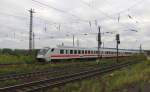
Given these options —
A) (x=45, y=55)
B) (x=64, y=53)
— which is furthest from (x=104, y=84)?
(x=64, y=53)

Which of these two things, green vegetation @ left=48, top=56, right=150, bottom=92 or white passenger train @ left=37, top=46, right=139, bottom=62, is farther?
white passenger train @ left=37, top=46, right=139, bottom=62

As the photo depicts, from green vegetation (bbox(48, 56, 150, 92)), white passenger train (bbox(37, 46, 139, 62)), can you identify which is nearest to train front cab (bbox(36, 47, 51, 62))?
white passenger train (bbox(37, 46, 139, 62))

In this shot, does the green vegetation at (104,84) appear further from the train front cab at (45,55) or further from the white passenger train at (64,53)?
the white passenger train at (64,53)

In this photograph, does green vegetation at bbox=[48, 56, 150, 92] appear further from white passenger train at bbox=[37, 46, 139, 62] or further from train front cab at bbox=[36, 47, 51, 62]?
white passenger train at bbox=[37, 46, 139, 62]

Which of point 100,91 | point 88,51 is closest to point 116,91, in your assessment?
point 100,91

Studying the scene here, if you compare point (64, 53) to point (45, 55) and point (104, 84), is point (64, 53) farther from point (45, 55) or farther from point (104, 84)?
point (104, 84)

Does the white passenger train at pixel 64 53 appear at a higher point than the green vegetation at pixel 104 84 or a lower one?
higher

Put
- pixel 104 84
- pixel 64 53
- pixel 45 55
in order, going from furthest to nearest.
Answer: pixel 64 53 < pixel 45 55 < pixel 104 84

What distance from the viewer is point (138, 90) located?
36.9ft

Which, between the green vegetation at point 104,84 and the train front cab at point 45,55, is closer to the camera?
the green vegetation at point 104,84

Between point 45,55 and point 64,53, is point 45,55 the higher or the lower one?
the lower one

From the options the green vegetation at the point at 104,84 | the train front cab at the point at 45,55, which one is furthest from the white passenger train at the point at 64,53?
the green vegetation at the point at 104,84

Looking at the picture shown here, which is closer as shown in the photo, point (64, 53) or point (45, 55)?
point (45, 55)

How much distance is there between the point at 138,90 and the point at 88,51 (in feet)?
126
